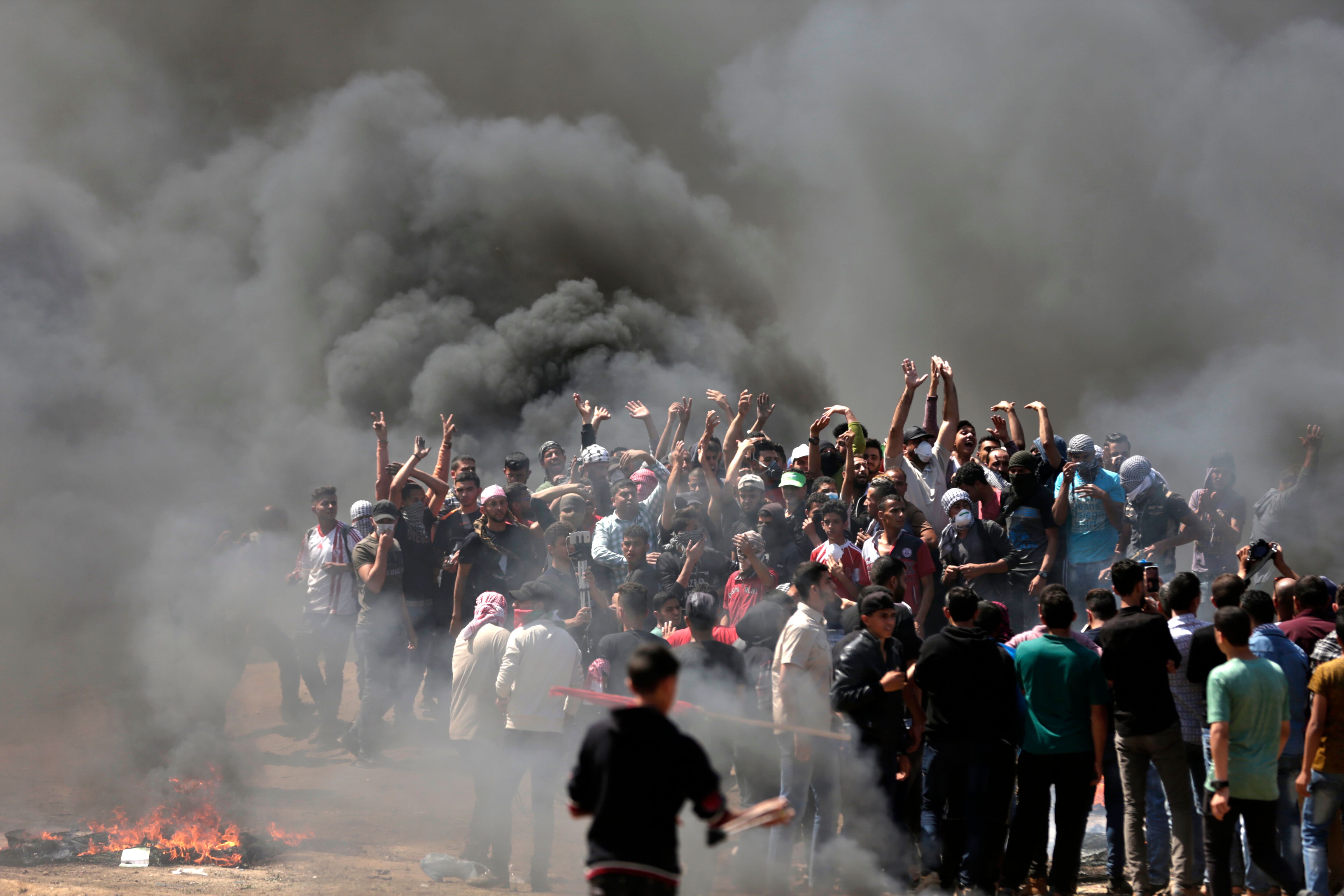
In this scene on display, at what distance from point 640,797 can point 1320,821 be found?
10.9 ft

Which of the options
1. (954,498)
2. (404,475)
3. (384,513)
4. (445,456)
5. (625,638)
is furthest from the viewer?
(445,456)

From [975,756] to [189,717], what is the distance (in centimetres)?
642

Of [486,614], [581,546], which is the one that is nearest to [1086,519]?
[581,546]

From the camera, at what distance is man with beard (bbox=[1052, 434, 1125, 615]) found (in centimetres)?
704

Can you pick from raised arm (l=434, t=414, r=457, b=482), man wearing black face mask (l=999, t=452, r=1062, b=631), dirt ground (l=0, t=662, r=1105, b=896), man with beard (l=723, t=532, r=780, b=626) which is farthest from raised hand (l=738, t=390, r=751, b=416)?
dirt ground (l=0, t=662, r=1105, b=896)

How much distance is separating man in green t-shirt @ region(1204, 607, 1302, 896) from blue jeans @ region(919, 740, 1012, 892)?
0.91 meters

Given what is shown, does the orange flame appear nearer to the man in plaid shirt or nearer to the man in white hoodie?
the man in white hoodie

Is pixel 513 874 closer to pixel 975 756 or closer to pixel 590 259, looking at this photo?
pixel 975 756

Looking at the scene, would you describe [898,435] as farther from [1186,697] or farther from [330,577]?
[330,577]

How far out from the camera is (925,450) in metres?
7.88

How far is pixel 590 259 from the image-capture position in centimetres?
1880

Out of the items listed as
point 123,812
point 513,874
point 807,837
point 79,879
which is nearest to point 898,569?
point 807,837

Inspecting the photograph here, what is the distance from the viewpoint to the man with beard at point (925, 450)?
24.4 feet

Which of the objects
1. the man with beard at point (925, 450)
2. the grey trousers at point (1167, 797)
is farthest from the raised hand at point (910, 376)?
the grey trousers at point (1167, 797)
